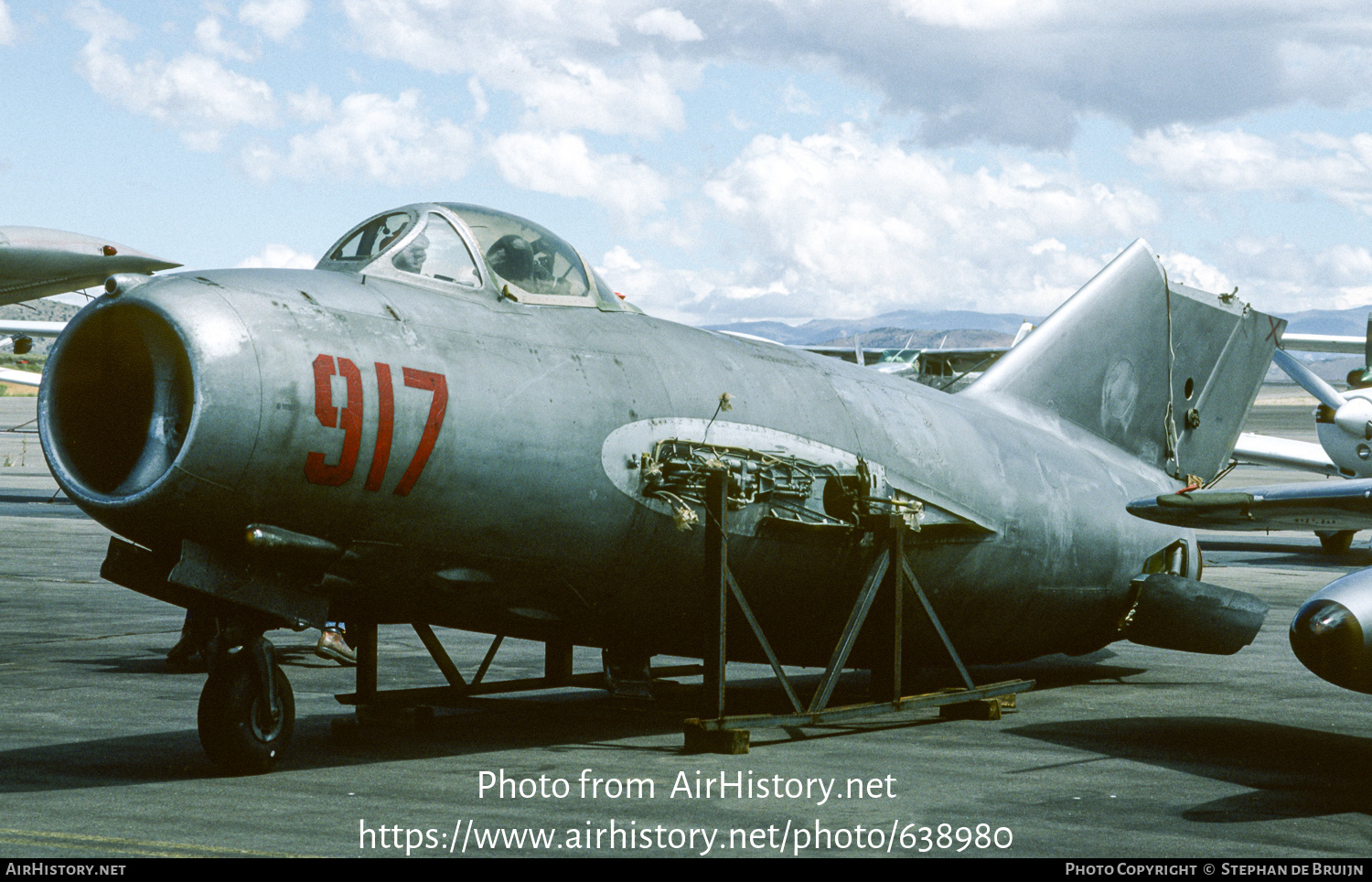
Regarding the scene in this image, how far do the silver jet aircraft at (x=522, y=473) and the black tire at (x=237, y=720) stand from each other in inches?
0.6

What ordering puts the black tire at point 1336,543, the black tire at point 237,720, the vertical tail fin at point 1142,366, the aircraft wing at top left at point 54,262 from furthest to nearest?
the black tire at point 1336,543 < the aircraft wing at top left at point 54,262 < the vertical tail fin at point 1142,366 < the black tire at point 237,720

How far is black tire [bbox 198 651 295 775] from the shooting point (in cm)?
799

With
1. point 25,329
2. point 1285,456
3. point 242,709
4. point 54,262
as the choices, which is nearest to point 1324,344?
point 1285,456

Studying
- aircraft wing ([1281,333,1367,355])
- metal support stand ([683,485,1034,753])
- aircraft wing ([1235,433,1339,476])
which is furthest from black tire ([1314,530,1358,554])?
metal support stand ([683,485,1034,753])

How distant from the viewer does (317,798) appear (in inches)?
298

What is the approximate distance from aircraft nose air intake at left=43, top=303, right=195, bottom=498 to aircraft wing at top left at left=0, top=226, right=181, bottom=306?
47.3ft

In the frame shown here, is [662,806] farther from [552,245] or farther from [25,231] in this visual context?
[25,231]

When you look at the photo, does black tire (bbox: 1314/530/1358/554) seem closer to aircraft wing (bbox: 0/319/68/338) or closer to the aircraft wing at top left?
the aircraft wing at top left

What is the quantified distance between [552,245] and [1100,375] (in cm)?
663

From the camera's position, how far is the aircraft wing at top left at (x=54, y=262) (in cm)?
2081

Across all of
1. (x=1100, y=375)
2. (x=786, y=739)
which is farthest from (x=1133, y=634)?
(x=786, y=739)

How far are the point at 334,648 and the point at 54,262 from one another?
10.6 m

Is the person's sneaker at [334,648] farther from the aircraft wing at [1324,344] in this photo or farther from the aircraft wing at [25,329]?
the aircraft wing at [25,329]

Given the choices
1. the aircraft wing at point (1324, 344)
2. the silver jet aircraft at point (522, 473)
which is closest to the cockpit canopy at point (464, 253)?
the silver jet aircraft at point (522, 473)
